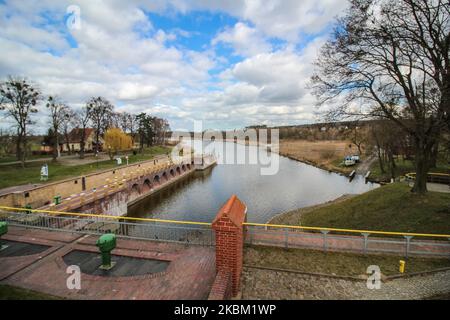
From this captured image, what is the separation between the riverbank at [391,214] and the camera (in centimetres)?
1143

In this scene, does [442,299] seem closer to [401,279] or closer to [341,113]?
[401,279]

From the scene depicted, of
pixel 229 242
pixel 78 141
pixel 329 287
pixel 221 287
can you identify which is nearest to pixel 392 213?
pixel 329 287

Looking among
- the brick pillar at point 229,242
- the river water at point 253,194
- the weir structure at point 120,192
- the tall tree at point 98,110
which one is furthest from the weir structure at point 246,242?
the tall tree at point 98,110

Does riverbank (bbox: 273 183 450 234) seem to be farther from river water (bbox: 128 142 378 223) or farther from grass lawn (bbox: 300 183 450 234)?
river water (bbox: 128 142 378 223)

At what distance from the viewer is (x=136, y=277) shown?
6.64 meters

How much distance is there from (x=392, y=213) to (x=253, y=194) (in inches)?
668

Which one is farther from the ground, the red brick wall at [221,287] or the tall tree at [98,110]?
the tall tree at [98,110]

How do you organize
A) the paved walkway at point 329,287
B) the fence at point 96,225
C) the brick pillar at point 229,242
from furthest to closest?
the fence at point 96,225
the paved walkway at point 329,287
the brick pillar at point 229,242

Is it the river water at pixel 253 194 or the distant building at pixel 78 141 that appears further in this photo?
the distant building at pixel 78 141

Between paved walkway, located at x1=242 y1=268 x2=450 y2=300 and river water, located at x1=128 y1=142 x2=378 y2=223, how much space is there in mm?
13915

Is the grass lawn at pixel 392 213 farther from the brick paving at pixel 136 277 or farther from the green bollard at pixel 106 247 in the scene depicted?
the green bollard at pixel 106 247

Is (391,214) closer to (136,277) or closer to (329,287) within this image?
(329,287)

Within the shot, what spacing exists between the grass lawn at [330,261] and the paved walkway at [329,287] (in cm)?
38
